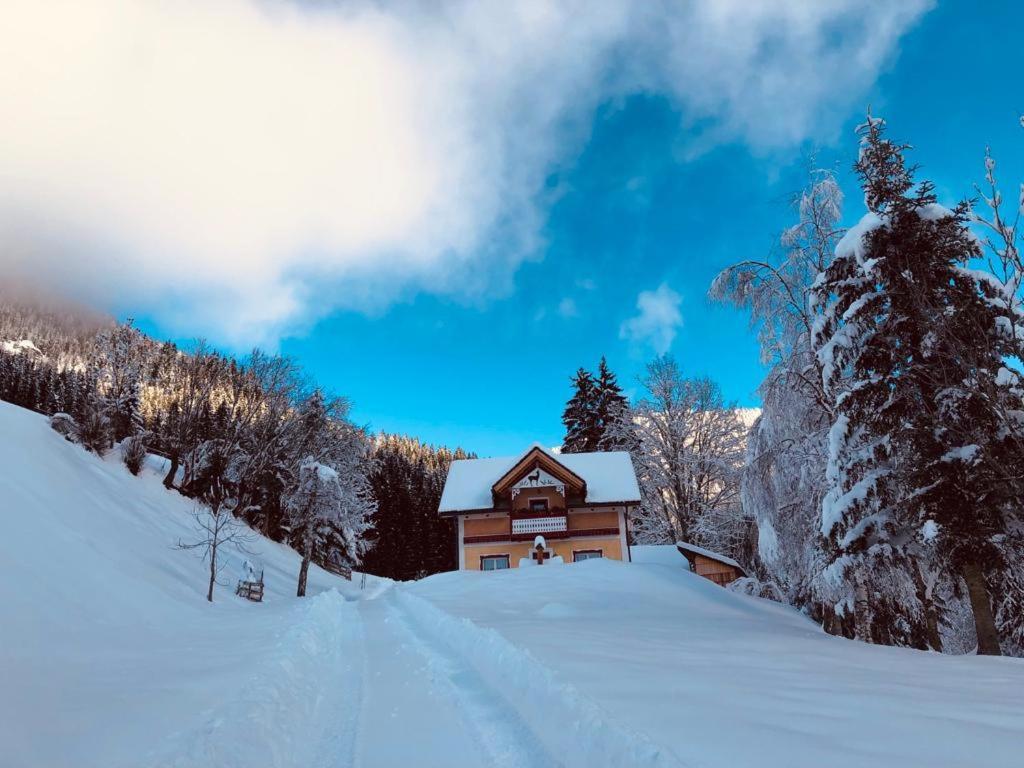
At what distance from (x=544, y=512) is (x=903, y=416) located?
20.6 meters

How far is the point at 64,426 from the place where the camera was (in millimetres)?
29219

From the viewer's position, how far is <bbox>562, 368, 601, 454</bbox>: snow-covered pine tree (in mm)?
45603

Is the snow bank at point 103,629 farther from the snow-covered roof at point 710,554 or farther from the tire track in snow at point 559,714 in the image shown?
the snow-covered roof at point 710,554

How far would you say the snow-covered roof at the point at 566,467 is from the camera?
29.8m

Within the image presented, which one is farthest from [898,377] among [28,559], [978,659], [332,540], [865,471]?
[332,540]

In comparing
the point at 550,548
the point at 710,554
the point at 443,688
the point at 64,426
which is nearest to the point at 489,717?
the point at 443,688

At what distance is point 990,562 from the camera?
31.3ft

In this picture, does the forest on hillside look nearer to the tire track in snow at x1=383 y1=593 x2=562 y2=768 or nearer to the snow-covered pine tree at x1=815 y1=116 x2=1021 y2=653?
the snow-covered pine tree at x1=815 y1=116 x2=1021 y2=653

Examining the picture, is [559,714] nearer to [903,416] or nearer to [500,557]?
[903,416]

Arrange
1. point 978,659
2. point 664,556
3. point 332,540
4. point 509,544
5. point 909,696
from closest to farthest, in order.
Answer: point 909,696 → point 978,659 → point 664,556 → point 509,544 → point 332,540

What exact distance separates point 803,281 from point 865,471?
5.47 metres

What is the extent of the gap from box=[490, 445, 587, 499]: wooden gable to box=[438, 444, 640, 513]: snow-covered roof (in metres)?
0.16

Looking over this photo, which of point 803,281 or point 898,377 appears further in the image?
point 803,281

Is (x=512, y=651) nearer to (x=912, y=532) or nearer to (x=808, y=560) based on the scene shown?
(x=912, y=532)
